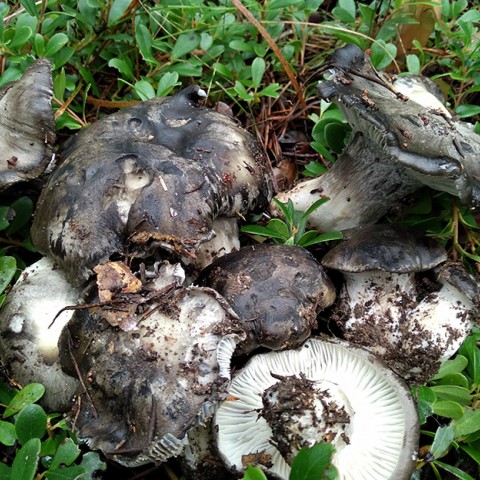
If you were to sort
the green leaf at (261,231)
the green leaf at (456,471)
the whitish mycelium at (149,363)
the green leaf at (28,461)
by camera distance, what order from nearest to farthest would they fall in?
1. the green leaf at (28,461)
2. the whitish mycelium at (149,363)
3. the green leaf at (456,471)
4. the green leaf at (261,231)

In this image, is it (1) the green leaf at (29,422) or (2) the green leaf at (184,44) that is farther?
(2) the green leaf at (184,44)

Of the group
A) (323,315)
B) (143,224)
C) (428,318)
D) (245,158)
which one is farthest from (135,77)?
(428,318)

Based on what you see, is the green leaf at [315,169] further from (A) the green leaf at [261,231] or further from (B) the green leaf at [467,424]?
(B) the green leaf at [467,424]

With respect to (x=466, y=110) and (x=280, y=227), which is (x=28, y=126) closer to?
(x=280, y=227)

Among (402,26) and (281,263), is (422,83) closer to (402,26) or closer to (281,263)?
(402,26)

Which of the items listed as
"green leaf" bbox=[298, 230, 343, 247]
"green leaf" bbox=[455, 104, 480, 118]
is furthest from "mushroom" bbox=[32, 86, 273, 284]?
"green leaf" bbox=[455, 104, 480, 118]

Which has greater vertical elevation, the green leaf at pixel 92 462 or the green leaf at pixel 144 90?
the green leaf at pixel 144 90

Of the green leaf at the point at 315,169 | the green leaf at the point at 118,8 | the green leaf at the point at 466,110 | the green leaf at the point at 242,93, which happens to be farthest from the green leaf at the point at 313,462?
the green leaf at the point at 118,8
